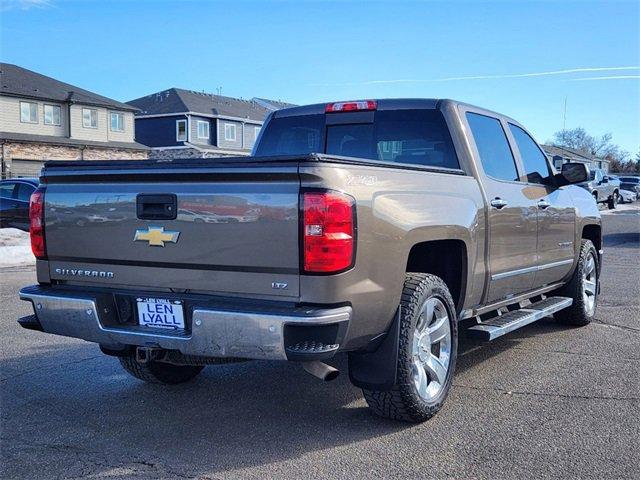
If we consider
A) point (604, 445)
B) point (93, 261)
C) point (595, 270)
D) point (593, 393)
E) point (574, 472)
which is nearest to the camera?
point (574, 472)

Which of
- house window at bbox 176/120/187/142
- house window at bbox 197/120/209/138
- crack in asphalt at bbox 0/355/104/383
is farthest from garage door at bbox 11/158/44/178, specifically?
crack in asphalt at bbox 0/355/104/383

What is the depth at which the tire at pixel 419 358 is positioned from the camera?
3979mm

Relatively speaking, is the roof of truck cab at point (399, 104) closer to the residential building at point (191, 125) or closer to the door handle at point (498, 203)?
the door handle at point (498, 203)

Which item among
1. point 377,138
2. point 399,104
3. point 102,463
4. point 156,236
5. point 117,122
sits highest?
point 117,122

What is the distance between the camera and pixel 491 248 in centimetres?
502

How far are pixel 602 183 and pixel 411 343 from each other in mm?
33170

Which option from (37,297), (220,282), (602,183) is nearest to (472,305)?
(220,282)

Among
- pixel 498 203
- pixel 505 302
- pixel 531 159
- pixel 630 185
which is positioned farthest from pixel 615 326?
pixel 630 185

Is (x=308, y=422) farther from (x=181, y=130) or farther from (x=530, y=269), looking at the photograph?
(x=181, y=130)

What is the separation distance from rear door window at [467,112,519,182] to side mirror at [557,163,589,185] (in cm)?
86

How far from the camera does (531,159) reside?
6254 mm

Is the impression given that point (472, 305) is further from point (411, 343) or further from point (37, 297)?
point (37, 297)

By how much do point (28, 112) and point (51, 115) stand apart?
1.51 metres

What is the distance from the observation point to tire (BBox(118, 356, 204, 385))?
491 centimetres
